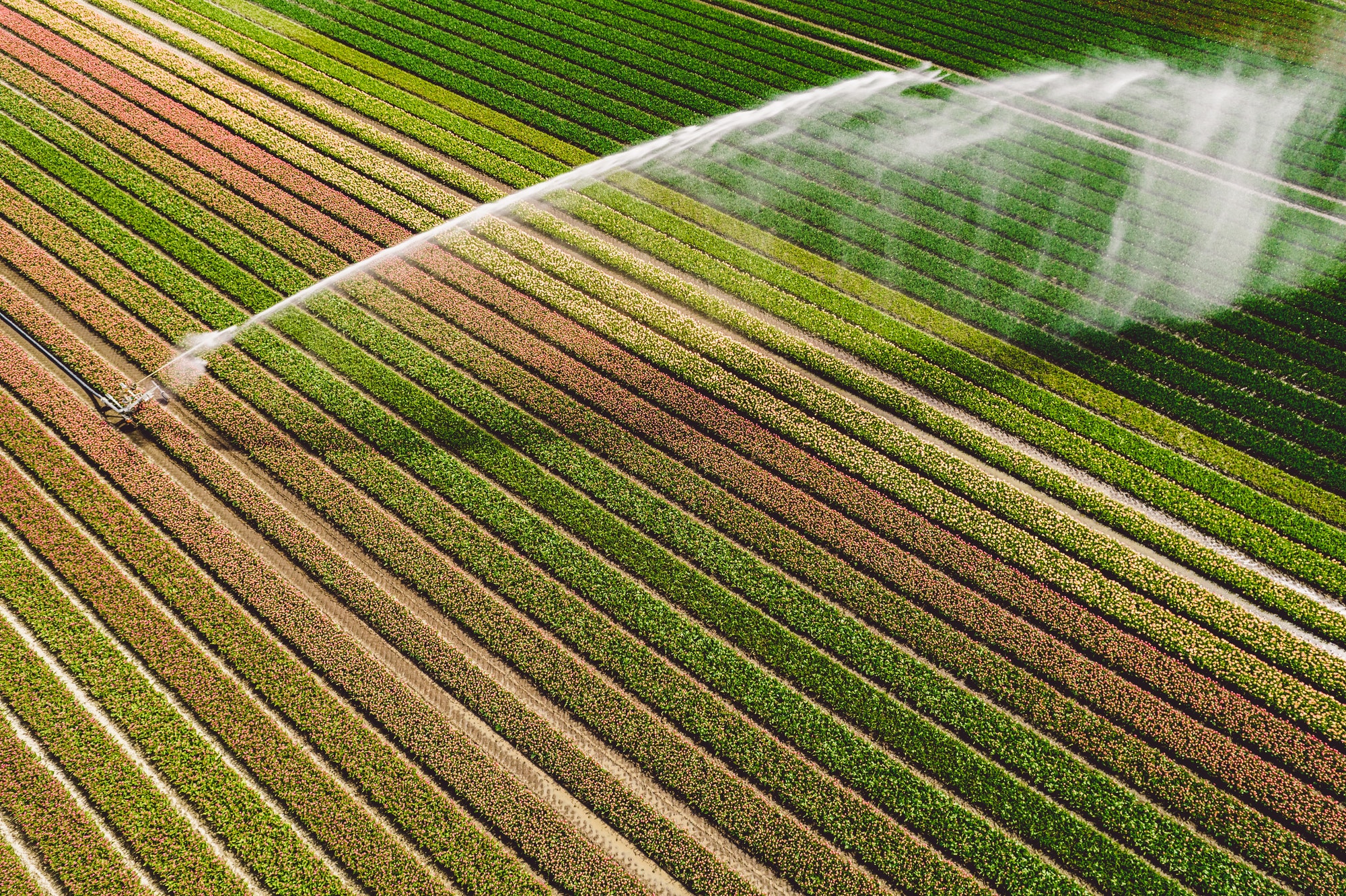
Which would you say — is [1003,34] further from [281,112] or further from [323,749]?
[323,749]

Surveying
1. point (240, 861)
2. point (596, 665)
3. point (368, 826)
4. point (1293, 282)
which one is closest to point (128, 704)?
point (240, 861)

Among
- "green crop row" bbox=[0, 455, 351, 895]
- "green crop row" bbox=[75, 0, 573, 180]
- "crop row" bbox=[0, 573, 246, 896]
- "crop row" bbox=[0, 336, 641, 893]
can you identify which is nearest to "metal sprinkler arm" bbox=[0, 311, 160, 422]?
"crop row" bbox=[0, 336, 641, 893]

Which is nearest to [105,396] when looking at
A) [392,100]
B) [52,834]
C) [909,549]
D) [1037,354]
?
[52,834]

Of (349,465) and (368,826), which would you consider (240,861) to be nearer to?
(368,826)

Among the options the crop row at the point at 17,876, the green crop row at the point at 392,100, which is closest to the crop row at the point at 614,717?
the crop row at the point at 17,876

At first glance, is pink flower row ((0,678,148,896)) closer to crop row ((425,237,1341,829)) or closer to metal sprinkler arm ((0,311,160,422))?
metal sprinkler arm ((0,311,160,422))

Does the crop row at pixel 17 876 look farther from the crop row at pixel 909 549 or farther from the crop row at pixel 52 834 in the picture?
the crop row at pixel 909 549

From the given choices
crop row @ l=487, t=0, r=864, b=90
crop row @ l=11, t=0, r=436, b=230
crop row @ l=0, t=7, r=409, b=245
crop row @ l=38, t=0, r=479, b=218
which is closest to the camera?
crop row @ l=0, t=7, r=409, b=245
